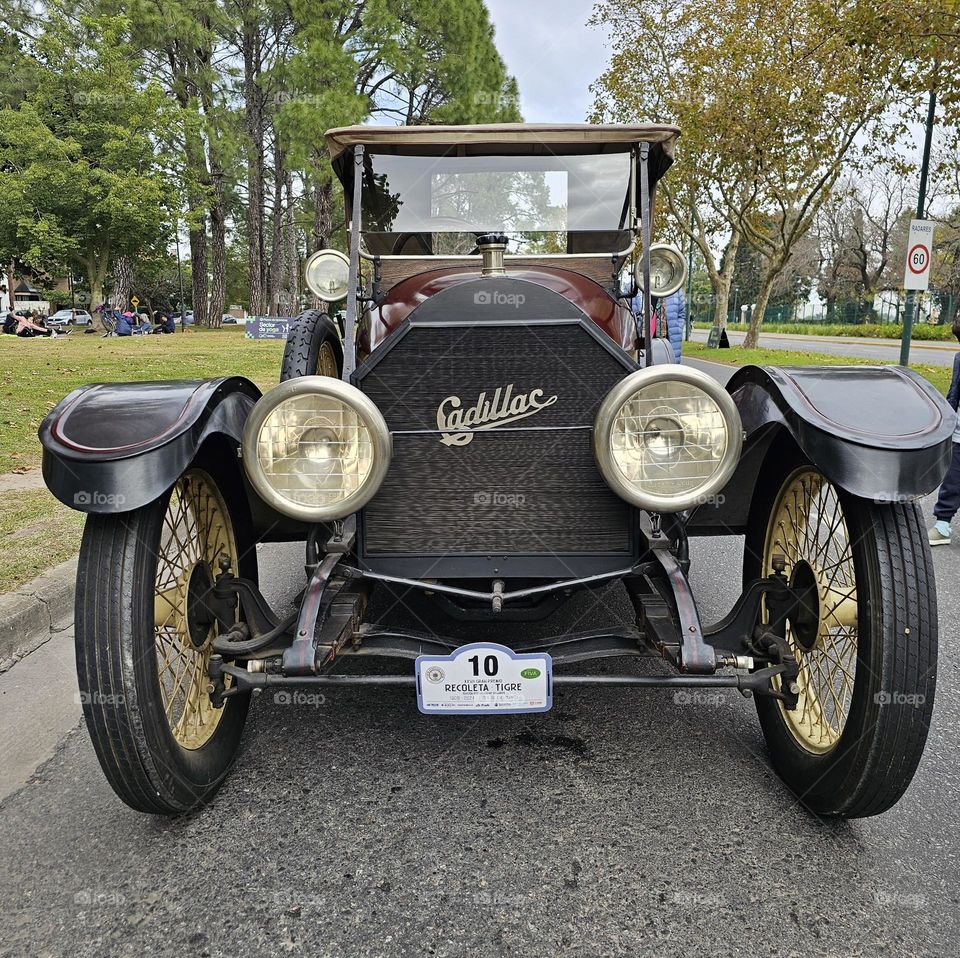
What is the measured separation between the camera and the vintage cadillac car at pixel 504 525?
1.92 meters

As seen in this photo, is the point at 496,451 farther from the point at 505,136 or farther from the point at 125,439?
the point at 505,136

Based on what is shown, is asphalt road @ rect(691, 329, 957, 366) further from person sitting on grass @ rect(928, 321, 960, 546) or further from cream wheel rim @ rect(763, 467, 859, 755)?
cream wheel rim @ rect(763, 467, 859, 755)

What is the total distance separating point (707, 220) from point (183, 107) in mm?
17666

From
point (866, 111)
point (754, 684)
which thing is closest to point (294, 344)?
point (754, 684)

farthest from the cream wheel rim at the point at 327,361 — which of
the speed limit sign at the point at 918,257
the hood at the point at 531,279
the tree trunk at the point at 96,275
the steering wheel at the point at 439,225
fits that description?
the tree trunk at the point at 96,275

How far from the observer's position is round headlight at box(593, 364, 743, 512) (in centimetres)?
201

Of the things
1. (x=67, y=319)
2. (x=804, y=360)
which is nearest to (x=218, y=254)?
(x=67, y=319)

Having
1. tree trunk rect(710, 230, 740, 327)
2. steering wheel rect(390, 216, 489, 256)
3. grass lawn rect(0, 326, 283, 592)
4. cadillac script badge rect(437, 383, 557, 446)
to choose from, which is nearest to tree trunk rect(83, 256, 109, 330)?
grass lawn rect(0, 326, 283, 592)

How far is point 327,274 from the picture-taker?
387cm

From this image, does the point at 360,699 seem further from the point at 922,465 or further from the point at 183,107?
the point at 183,107

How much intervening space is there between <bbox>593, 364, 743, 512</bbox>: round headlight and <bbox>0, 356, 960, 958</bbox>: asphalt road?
0.89 meters

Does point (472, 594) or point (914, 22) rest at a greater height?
point (914, 22)

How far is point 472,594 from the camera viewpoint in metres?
2.18

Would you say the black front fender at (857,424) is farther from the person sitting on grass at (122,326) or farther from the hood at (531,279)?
the person sitting on grass at (122,326)
